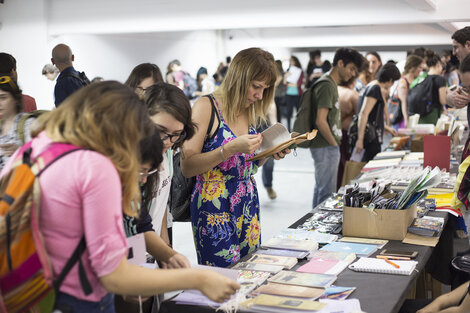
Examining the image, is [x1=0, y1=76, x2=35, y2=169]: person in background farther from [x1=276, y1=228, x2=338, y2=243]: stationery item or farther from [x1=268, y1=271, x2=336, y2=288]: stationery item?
[x1=276, y1=228, x2=338, y2=243]: stationery item

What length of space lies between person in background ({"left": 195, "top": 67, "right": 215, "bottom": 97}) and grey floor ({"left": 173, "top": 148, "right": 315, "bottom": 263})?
2856 millimetres

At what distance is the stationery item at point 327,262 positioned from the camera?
86.1 inches

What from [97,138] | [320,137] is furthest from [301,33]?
[97,138]

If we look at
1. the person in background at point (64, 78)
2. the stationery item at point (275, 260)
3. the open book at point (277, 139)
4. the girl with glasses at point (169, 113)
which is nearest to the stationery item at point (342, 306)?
the stationery item at point (275, 260)

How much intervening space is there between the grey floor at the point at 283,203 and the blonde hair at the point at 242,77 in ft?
7.19

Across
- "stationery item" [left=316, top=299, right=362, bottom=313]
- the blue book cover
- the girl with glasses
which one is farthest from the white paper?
"stationery item" [left=316, top=299, right=362, bottom=313]

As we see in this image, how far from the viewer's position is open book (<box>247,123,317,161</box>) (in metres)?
2.68

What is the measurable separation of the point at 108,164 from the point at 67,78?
137 inches

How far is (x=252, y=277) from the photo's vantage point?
2.08m

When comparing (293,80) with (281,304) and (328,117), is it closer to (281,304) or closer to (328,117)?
(328,117)

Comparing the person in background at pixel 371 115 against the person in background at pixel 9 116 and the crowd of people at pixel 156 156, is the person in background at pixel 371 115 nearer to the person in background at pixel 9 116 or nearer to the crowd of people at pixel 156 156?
the crowd of people at pixel 156 156

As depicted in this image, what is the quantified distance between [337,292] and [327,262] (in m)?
0.35

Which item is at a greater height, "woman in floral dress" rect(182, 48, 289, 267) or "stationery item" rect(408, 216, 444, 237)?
"woman in floral dress" rect(182, 48, 289, 267)

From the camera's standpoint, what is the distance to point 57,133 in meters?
1.26
